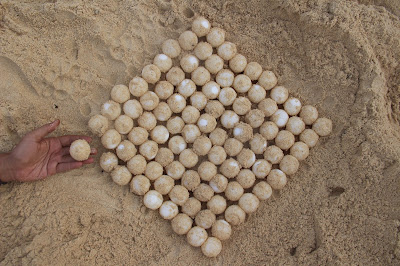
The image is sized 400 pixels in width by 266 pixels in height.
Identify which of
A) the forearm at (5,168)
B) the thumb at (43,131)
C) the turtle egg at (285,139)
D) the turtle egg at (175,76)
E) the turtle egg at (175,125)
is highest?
the turtle egg at (285,139)

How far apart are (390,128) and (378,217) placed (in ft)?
2.01

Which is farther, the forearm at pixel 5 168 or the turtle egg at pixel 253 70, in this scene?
the turtle egg at pixel 253 70

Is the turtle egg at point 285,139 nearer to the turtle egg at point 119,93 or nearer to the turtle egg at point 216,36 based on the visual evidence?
the turtle egg at point 216,36

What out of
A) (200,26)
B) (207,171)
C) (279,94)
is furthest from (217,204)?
(200,26)

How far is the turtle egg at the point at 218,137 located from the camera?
102 inches

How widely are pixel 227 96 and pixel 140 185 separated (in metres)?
0.89

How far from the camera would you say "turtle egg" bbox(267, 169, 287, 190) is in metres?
2.52

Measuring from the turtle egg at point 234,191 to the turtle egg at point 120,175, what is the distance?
2.30 feet

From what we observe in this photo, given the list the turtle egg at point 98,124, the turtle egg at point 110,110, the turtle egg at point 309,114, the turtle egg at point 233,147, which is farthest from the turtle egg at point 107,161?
the turtle egg at point 309,114

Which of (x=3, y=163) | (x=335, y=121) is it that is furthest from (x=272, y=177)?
(x=3, y=163)

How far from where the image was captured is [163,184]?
2.51 meters

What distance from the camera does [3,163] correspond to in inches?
88.3

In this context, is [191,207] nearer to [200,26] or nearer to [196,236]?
[196,236]

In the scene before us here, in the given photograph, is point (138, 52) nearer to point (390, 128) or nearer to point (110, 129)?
point (110, 129)
